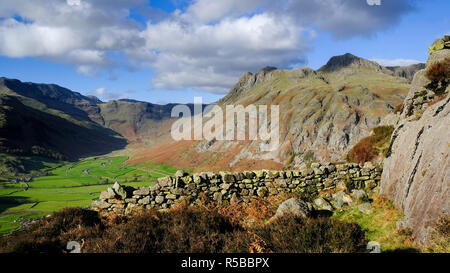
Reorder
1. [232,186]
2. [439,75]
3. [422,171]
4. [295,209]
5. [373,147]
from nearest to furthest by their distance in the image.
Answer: [422,171]
[295,209]
[232,186]
[439,75]
[373,147]

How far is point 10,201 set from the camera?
7406 centimetres

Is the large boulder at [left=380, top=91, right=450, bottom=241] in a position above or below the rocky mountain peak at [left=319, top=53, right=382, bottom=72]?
below

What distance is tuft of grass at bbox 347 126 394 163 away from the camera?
14.8 meters

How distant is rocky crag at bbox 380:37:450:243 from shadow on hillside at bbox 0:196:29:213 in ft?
297

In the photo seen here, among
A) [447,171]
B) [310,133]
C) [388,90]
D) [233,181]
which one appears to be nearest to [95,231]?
[233,181]

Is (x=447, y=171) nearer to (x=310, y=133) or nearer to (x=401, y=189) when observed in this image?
(x=401, y=189)

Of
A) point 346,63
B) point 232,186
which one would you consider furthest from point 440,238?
point 346,63

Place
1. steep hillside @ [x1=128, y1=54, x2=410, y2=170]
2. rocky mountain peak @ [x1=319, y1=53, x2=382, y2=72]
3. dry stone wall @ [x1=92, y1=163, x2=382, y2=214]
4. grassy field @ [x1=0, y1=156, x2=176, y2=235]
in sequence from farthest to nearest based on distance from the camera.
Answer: rocky mountain peak @ [x1=319, y1=53, x2=382, y2=72], steep hillside @ [x1=128, y1=54, x2=410, y2=170], grassy field @ [x1=0, y1=156, x2=176, y2=235], dry stone wall @ [x1=92, y1=163, x2=382, y2=214]

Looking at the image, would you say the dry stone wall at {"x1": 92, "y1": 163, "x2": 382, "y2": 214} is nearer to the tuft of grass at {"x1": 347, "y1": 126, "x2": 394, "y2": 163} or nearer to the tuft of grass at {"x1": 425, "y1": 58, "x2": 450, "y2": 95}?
the tuft of grass at {"x1": 347, "y1": 126, "x2": 394, "y2": 163}

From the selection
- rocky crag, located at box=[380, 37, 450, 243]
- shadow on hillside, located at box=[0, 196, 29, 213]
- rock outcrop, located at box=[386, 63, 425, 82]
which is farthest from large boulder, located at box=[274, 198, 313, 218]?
rock outcrop, located at box=[386, 63, 425, 82]

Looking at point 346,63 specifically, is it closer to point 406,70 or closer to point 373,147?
point 406,70

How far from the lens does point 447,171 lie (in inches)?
276

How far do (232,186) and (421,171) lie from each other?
25.1 ft
